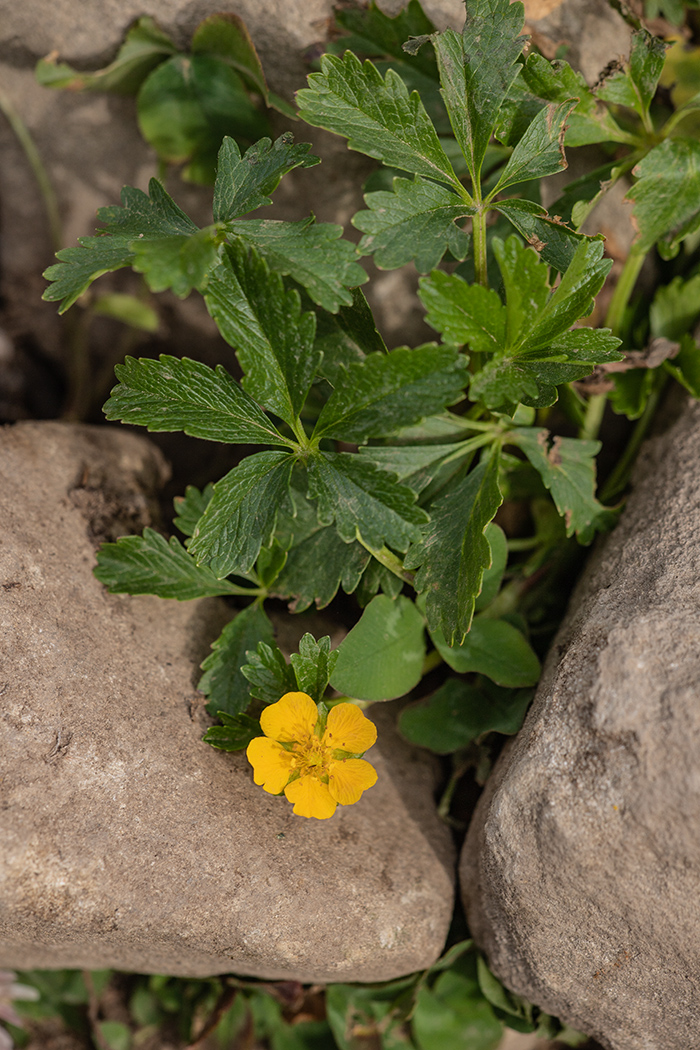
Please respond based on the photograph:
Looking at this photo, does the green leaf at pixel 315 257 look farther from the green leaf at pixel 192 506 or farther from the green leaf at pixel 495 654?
the green leaf at pixel 495 654

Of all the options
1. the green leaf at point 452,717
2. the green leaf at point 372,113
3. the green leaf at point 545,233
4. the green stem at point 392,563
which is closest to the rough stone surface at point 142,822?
the green leaf at point 452,717

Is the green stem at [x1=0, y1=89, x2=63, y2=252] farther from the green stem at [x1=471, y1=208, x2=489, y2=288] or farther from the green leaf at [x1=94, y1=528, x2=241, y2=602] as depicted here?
the green stem at [x1=471, y1=208, x2=489, y2=288]

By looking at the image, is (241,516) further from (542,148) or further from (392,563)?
(542,148)

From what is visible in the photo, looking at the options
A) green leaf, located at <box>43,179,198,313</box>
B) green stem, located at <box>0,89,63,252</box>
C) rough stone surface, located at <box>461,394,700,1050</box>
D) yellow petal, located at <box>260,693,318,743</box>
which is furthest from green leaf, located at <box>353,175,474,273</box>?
green stem, located at <box>0,89,63,252</box>

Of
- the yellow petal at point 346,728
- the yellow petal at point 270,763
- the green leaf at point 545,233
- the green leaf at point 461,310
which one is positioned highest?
the green leaf at point 545,233

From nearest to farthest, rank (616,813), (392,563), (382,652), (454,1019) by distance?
(616,813) < (392,563) < (382,652) < (454,1019)

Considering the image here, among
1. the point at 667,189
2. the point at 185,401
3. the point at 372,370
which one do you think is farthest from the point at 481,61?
the point at 185,401
